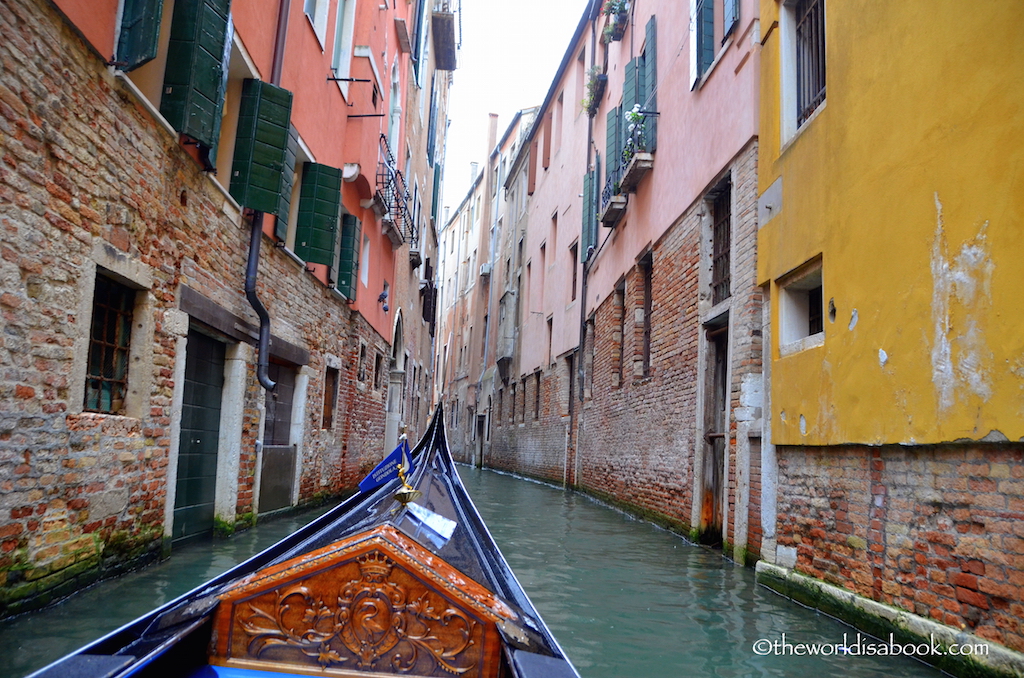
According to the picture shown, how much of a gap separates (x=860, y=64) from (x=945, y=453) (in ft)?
6.67

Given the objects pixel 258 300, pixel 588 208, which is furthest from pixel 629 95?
pixel 258 300

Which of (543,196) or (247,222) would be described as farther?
(543,196)

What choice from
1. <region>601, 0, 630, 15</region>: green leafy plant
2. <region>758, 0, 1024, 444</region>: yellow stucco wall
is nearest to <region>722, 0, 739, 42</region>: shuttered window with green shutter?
<region>758, 0, 1024, 444</region>: yellow stucco wall

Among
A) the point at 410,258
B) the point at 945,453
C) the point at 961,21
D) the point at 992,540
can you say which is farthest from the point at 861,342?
the point at 410,258

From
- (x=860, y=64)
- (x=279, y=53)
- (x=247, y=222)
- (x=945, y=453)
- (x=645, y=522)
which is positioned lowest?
(x=645, y=522)

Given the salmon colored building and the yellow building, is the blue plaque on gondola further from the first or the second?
the yellow building

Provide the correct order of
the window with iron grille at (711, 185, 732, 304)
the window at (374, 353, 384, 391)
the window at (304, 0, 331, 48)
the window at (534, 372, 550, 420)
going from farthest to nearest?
the window at (534, 372, 550, 420), the window at (374, 353, 384, 391), the window at (304, 0, 331, 48), the window with iron grille at (711, 185, 732, 304)

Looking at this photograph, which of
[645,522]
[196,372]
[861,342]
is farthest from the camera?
[645,522]

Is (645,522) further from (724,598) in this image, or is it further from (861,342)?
(861,342)

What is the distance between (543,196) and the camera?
17094 millimetres

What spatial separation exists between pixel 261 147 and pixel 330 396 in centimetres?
397

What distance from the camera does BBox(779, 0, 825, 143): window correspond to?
4973 millimetres

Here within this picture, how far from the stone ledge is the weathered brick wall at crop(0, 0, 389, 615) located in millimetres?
3602

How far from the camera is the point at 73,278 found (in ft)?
11.5
